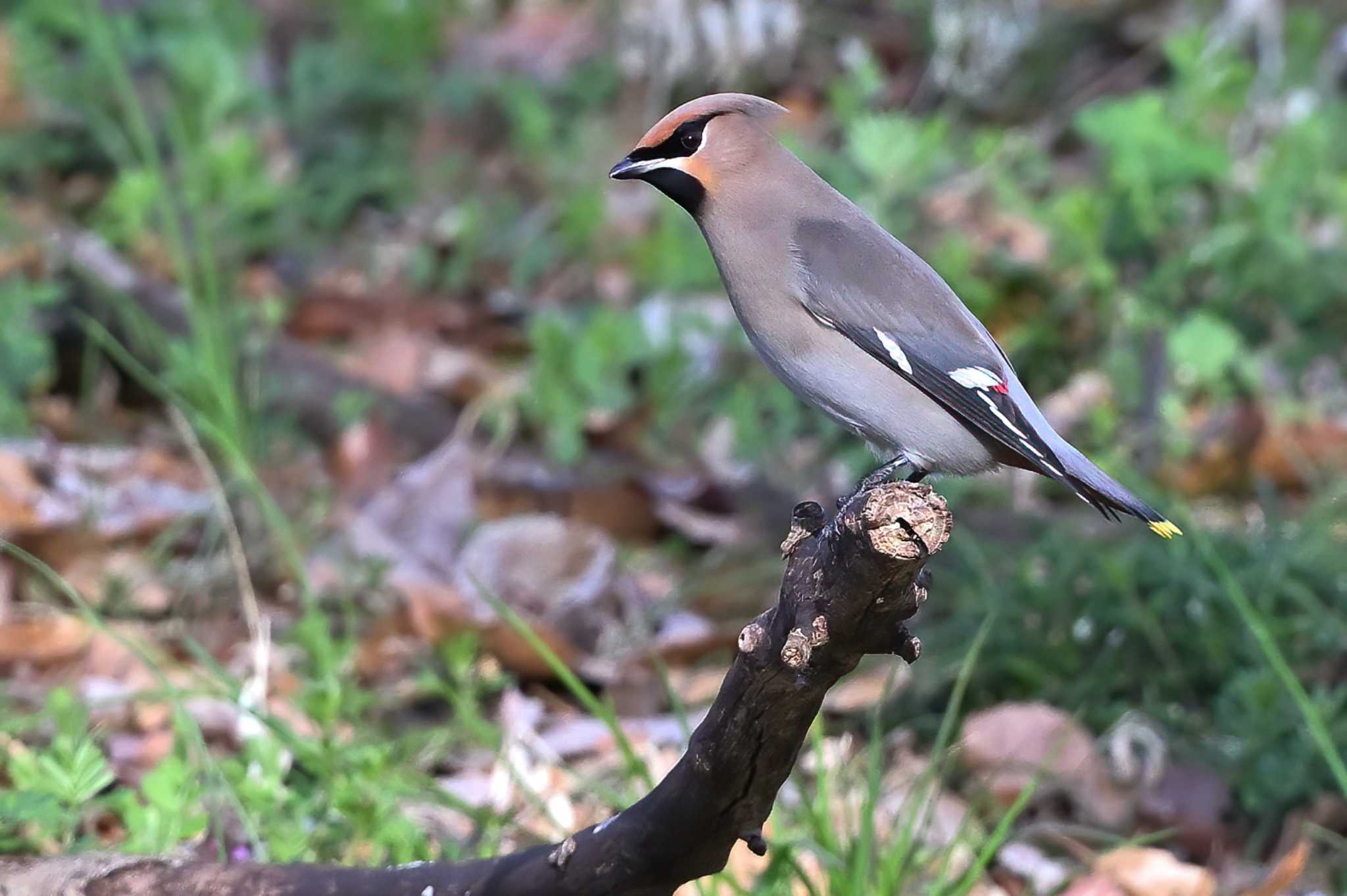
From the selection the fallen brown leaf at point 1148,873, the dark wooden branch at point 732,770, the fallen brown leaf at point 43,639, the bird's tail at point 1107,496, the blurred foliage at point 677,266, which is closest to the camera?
the dark wooden branch at point 732,770

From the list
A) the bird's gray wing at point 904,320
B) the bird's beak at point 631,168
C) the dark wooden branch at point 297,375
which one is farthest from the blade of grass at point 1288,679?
the dark wooden branch at point 297,375

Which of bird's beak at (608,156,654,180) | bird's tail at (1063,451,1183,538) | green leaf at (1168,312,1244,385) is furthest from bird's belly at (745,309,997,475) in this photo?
green leaf at (1168,312,1244,385)

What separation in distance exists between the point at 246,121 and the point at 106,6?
723 mm

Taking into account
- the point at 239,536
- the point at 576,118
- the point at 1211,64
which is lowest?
the point at 239,536

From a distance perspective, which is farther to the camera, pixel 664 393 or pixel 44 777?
pixel 664 393

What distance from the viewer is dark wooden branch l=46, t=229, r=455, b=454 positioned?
525 cm

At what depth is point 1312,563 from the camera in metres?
3.85

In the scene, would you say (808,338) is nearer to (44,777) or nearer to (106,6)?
(44,777)

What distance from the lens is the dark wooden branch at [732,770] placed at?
2.14m

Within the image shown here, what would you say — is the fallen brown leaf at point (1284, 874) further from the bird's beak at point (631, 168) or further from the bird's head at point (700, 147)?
the bird's beak at point (631, 168)

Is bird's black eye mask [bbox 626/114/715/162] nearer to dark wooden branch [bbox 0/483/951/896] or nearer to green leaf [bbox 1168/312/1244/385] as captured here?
dark wooden branch [bbox 0/483/951/896]

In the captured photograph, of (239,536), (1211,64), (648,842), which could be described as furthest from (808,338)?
(1211,64)

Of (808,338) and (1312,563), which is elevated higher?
(808,338)

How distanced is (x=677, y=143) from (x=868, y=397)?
1.68 feet
